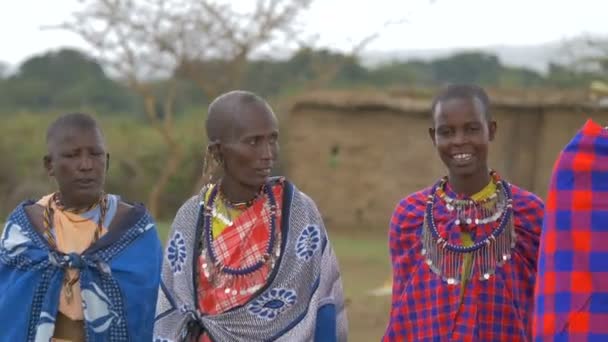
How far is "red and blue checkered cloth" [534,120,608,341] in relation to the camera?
361 centimetres

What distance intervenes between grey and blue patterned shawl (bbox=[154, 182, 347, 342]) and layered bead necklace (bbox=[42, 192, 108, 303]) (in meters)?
0.46

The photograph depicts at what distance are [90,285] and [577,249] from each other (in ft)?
6.58

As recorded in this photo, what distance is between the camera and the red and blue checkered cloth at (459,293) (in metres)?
4.34

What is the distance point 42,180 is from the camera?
20.9 m

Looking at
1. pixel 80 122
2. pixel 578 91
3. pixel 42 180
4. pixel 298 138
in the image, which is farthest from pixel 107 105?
pixel 80 122

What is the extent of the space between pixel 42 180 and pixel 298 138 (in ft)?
15.8

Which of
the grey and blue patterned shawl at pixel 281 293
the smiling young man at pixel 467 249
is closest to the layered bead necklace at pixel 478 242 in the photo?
the smiling young man at pixel 467 249

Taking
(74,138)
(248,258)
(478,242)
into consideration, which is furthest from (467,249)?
(74,138)

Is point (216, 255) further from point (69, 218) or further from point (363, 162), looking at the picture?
point (363, 162)

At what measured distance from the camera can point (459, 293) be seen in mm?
4406

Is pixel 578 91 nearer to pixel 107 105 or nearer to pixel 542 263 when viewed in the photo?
pixel 542 263

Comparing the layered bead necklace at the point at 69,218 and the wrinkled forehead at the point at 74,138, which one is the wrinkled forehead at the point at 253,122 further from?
the layered bead necklace at the point at 69,218

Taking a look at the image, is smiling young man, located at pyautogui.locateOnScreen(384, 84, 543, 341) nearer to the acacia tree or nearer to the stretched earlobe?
the stretched earlobe

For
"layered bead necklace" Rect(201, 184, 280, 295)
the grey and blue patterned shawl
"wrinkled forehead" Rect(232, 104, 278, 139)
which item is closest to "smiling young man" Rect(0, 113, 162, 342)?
the grey and blue patterned shawl
